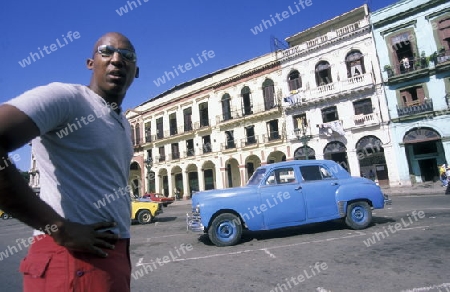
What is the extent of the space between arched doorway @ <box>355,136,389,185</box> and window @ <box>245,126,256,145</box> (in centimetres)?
974

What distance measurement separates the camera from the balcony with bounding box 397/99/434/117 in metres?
18.8

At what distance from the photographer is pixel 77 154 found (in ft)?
4.10

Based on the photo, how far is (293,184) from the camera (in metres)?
6.45

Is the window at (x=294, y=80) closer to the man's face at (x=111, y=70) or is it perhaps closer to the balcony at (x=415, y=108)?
the balcony at (x=415, y=108)

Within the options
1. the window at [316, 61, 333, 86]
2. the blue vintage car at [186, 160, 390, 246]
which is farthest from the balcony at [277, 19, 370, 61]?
the blue vintage car at [186, 160, 390, 246]

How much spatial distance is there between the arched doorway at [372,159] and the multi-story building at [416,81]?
95 cm

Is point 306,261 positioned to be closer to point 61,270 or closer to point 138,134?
point 61,270

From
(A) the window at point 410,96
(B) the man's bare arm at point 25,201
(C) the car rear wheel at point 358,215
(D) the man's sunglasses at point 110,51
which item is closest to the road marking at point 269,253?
(C) the car rear wheel at point 358,215

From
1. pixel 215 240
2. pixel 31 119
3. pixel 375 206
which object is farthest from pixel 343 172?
pixel 31 119

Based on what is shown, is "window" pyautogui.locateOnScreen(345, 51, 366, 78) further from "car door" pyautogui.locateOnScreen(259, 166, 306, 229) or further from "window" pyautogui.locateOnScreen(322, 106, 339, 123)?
"car door" pyautogui.locateOnScreen(259, 166, 306, 229)

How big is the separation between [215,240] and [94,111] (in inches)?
212

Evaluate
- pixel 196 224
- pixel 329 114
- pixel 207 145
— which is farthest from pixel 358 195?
pixel 207 145

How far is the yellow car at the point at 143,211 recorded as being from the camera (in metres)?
12.1

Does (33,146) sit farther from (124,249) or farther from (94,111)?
(124,249)
